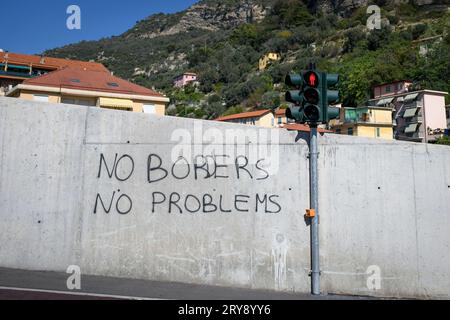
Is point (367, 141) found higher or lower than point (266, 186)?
higher

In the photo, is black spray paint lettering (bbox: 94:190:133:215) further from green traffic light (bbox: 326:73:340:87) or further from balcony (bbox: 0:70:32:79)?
balcony (bbox: 0:70:32:79)

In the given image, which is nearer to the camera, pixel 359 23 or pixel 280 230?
pixel 280 230

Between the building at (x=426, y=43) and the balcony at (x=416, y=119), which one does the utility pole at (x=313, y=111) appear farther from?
the building at (x=426, y=43)

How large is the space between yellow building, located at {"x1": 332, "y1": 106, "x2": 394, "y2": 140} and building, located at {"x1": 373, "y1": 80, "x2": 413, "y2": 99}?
13935 millimetres

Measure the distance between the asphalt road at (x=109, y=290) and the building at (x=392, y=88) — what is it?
7092 centimetres

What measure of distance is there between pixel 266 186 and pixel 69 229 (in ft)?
11.2

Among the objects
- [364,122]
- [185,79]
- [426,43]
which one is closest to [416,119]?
[364,122]

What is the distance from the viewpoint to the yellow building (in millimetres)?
57156

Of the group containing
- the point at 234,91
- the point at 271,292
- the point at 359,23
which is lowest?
the point at 271,292

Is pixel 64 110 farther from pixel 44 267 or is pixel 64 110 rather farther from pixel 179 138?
pixel 44 267

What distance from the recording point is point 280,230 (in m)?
7.33
